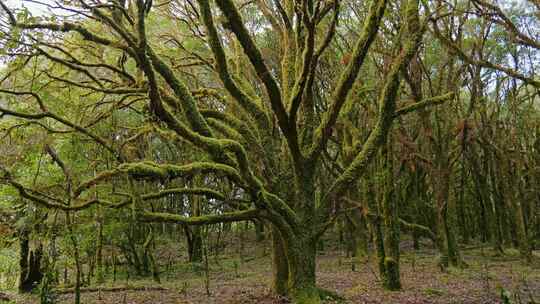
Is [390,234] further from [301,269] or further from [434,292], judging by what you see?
[301,269]

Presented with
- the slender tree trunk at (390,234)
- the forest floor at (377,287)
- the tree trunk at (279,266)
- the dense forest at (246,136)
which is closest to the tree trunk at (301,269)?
the dense forest at (246,136)

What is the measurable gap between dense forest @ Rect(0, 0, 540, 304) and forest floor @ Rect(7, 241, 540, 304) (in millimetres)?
117

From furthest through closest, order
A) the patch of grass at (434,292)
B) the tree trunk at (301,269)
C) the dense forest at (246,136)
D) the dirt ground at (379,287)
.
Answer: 1. the patch of grass at (434,292)
2. the dirt ground at (379,287)
3. the tree trunk at (301,269)
4. the dense forest at (246,136)

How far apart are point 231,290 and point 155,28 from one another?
389 inches

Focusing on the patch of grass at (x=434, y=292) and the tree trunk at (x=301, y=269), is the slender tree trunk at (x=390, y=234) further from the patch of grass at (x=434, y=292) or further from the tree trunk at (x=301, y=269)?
the tree trunk at (x=301, y=269)

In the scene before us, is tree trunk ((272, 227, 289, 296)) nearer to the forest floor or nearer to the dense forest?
the dense forest

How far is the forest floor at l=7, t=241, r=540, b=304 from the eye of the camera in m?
10.7

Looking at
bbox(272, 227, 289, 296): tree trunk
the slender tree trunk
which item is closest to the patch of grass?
the slender tree trunk

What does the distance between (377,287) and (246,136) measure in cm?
626

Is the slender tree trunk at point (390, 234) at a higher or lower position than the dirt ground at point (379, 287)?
higher

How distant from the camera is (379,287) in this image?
12.5 metres

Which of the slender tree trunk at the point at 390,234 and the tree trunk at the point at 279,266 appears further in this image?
the slender tree trunk at the point at 390,234

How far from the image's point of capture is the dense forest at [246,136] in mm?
8586

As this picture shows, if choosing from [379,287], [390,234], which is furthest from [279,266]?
[379,287]
